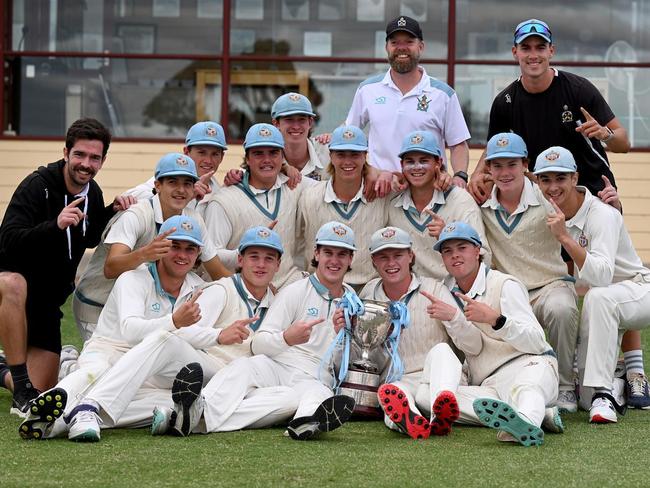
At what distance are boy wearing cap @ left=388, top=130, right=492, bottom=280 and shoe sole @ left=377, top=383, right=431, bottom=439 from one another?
4.50 ft

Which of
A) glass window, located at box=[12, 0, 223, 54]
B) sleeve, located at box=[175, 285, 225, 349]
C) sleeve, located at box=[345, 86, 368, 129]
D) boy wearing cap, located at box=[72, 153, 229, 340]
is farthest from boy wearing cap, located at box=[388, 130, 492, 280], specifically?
glass window, located at box=[12, 0, 223, 54]

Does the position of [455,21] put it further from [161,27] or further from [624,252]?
[624,252]

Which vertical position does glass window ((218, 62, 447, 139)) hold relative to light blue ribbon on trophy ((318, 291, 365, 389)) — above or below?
above

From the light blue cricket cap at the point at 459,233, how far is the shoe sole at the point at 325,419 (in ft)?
4.03

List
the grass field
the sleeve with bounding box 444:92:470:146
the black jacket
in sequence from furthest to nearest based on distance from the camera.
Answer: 1. the sleeve with bounding box 444:92:470:146
2. the black jacket
3. the grass field

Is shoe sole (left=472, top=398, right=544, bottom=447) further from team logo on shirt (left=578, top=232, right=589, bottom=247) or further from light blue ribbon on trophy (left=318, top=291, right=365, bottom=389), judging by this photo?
team logo on shirt (left=578, top=232, right=589, bottom=247)

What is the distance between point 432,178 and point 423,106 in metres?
0.80

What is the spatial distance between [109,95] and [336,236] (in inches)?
385

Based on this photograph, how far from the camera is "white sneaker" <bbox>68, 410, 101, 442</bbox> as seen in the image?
234 inches

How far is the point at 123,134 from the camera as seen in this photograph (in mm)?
16047

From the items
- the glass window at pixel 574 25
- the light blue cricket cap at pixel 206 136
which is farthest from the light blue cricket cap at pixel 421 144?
the glass window at pixel 574 25

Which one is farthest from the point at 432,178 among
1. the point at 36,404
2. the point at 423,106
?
the point at 36,404

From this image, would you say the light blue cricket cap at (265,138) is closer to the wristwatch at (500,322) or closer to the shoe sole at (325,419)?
the wristwatch at (500,322)

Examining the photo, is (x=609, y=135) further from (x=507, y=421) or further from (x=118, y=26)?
(x=118, y=26)
